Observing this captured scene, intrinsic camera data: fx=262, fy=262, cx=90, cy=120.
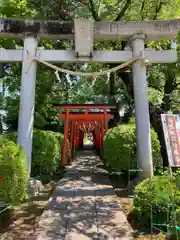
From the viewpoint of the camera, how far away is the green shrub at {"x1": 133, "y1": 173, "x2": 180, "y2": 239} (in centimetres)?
383

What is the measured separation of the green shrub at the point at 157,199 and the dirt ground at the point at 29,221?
25cm

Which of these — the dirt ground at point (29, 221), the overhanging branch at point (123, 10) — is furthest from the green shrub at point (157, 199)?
the overhanging branch at point (123, 10)

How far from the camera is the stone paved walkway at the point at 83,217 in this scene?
3.74 m

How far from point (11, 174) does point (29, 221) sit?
95 cm

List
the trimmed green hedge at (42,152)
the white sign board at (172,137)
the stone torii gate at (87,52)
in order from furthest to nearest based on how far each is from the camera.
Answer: the trimmed green hedge at (42,152)
the stone torii gate at (87,52)
the white sign board at (172,137)

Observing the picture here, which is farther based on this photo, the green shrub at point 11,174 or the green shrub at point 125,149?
the green shrub at point 125,149

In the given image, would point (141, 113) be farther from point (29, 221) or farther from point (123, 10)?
point (123, 10)

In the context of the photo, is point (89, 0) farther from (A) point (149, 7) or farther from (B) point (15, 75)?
(B) point (15, 75)

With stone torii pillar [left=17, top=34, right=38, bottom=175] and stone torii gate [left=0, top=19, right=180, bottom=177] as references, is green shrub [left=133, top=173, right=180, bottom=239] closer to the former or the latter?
stone torii gate [left=0, top=19, right=180, bottom=177]

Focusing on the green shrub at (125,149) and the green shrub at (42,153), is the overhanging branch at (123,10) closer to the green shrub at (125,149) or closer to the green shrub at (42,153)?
the green shrub at (125,149)

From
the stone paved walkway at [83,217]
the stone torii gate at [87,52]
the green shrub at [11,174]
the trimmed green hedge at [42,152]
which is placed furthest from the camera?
the trimmed green hedge at [42,152]

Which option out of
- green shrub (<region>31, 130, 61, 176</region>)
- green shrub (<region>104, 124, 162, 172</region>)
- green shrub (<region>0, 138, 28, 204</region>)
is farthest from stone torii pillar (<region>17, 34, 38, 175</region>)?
green shrub (<region>104, 124, 162, 172</region>)

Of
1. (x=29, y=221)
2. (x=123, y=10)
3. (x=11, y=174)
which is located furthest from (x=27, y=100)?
(x=123, y=10)

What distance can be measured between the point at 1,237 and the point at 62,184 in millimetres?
3467
